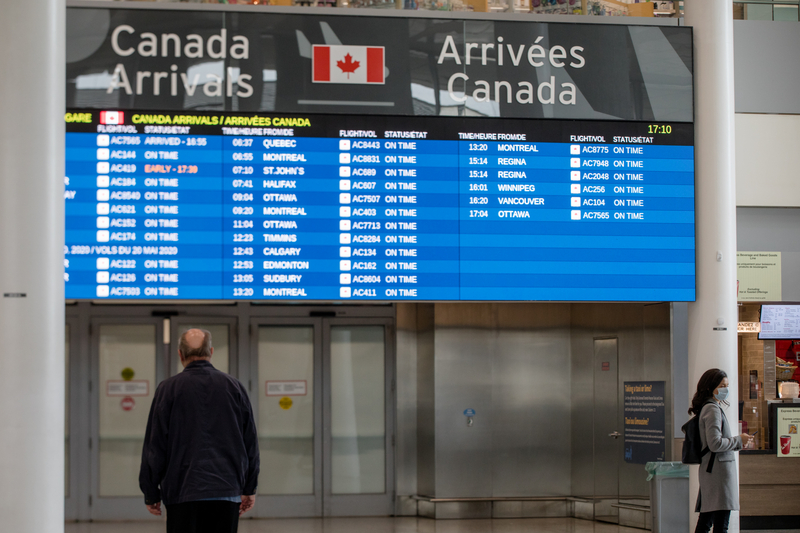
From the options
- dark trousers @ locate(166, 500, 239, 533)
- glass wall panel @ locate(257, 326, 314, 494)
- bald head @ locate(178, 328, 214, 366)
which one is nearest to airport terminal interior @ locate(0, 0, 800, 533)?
glass wall panel @ locate(257, 326, 314, 494)

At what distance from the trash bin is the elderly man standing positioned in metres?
4.10

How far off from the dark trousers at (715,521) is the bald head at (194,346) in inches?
141

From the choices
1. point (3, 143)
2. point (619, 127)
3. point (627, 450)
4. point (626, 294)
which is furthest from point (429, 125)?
point (627, 450)

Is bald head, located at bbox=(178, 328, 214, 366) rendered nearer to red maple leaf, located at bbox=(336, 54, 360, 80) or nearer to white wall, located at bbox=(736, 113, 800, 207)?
red maple leaf, located at bbox=(336, 54, 360, 80)

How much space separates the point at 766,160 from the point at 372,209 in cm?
387

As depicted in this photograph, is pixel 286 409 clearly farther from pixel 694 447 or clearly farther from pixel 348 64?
pixel 694 447

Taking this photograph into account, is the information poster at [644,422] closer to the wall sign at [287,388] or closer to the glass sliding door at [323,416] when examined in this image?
the glass sliding door at [323,416]

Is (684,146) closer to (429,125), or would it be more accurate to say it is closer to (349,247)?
(429,125)

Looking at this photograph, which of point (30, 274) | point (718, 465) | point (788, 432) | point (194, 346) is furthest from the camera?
point (788, 432)

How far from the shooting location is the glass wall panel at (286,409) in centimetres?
890

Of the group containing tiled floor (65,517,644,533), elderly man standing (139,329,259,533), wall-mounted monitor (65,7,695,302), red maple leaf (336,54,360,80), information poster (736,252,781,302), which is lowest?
tiled floor (65,517,644,533)

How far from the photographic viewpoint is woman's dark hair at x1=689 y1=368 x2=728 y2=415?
5.53 meters

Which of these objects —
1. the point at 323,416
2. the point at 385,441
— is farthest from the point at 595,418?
the point at 323,416

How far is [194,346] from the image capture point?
4.03m
